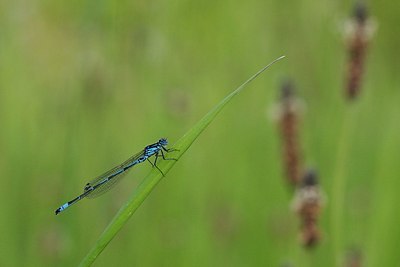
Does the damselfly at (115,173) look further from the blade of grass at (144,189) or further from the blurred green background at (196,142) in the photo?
the blade of grass at (144,189)

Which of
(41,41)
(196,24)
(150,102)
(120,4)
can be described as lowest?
(150,102)

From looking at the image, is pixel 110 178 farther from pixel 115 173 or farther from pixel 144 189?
pixel 144 189

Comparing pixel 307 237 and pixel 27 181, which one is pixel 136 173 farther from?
pixel 307 237

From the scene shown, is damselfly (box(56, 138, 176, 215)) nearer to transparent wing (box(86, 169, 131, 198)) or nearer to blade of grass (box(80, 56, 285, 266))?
transparent wing (box(86, 169, 131, 198))

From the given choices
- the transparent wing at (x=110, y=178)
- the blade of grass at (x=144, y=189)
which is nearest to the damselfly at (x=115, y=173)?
the transparent wing at (x=110, y=178)


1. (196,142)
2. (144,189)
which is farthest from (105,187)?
(196,142)

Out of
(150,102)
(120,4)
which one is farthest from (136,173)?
(120,4)

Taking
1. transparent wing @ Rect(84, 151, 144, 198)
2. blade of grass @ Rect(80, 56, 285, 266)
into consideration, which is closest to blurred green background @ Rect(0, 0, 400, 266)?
transparent wing @ Rect(84, 151, 144, 198)

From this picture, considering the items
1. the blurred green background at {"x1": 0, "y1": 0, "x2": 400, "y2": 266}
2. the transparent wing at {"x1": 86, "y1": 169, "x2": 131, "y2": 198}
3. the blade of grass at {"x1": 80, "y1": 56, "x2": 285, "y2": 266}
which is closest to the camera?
the blade of grass at {"x1": 80, "y1": 56, "x2": 285, "y2": 266}
